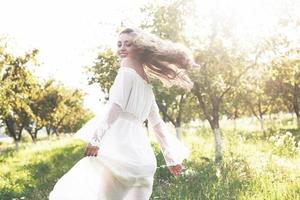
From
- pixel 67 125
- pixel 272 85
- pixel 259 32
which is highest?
pixel 259 32

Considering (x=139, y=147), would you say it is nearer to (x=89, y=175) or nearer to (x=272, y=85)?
(x=89, y=175)

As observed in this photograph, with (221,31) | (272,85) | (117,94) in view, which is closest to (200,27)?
(221,31)

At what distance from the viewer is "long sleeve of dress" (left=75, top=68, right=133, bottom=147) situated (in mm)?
4578

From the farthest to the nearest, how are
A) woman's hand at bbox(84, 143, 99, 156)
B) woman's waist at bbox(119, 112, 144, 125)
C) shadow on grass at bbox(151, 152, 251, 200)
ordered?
shadow on grass at bbox(151, 152, 251, 200), woman's waist at bbox(119, 112, 144, 125), woman's hand at bbox(84, 143, 99, 156)

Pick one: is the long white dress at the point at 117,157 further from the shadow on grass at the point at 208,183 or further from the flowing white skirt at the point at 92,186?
the shadow on grass at the point at 208,183

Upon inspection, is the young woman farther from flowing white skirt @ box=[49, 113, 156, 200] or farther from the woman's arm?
the woman's arm

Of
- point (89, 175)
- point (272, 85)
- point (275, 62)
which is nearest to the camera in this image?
point (89, 175)

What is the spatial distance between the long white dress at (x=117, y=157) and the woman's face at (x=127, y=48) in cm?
15

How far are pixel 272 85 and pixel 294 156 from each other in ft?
108

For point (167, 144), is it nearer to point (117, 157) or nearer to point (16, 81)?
point (117, 157)

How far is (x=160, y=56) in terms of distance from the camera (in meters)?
4.95

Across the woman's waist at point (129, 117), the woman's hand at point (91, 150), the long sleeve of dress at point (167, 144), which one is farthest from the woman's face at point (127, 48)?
the woman's hand at point (91, 150)

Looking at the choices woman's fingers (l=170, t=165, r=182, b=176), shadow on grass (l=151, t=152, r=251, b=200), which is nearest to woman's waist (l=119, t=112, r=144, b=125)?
woman's fingers (l=170, t=165, r=182, b=176)

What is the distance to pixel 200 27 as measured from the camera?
1566cm
